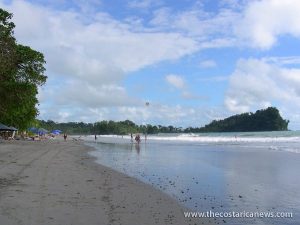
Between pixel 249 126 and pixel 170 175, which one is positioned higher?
pixel 249 126

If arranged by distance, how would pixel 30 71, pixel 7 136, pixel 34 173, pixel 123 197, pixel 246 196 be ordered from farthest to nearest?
1. pixel 7 136
2. pixel 30 71
3. pixel 34 173
4. pixel 246 196
5. pixel 123 197

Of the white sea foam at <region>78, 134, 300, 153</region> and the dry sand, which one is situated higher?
the white sea foam at <region>78, 134, 300, 153</region>

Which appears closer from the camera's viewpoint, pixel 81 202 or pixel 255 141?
pixel 81 202

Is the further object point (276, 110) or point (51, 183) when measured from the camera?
point (276, 110)

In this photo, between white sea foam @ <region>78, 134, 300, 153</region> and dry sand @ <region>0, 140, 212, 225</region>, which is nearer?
dry sand @ <region>0, 140, 212, 225</region>

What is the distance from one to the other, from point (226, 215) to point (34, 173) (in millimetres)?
9310

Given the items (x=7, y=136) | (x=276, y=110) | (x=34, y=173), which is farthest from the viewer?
(x=276, y=110)

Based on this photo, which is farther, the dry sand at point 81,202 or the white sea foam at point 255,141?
the white sea foam at point 255,141

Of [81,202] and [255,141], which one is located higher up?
[255,141]

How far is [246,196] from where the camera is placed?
14.0m

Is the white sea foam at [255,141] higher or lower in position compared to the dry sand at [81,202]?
higher

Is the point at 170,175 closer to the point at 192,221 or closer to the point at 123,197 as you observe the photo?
the point at 123,197

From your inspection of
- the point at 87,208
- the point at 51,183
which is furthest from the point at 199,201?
the point at 51,183

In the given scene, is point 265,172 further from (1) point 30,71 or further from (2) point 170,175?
(1) point 30,71
